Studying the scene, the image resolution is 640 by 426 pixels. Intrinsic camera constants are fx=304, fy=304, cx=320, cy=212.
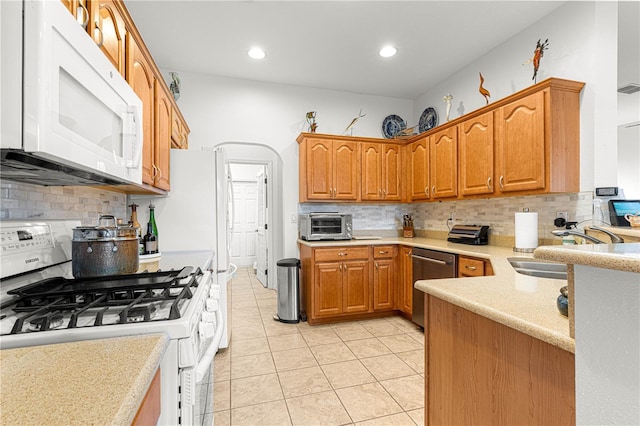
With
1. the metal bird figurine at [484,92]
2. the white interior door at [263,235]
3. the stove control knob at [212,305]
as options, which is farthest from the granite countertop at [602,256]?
the white interior door at [263,235]

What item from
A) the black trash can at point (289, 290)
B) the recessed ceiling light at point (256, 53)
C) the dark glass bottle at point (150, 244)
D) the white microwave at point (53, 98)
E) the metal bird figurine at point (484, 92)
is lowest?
the black trash can at point (289, 290)

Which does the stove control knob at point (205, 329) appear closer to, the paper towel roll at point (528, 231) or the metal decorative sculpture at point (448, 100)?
the paper towel roll at point (528, 231)

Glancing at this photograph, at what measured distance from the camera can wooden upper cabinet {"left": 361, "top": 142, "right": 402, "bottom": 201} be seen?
3.69m

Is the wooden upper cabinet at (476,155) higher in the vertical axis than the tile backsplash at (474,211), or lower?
higher

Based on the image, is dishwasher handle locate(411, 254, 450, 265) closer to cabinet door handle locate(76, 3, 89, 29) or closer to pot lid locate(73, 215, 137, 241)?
pot lid locate(73, 215, 137, 241)

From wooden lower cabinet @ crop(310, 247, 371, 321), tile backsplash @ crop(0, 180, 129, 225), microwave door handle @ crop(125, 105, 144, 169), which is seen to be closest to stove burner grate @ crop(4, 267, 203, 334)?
tile backsplash @ crop(0, 180, 129, 225)

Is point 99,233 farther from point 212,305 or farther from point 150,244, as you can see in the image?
point 150,244

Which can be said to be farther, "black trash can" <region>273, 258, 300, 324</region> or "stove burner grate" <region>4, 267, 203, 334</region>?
"black trash can" <region>273, 258, 300, 324</region>

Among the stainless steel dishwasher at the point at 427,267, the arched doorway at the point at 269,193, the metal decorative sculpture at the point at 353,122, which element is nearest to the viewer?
the stainless steel dishwasher at the point at 427,267

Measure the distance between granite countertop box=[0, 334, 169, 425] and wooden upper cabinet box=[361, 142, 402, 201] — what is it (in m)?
3.20

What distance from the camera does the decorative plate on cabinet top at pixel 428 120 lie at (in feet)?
12.5

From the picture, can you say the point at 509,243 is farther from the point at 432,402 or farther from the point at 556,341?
the point at 556,341

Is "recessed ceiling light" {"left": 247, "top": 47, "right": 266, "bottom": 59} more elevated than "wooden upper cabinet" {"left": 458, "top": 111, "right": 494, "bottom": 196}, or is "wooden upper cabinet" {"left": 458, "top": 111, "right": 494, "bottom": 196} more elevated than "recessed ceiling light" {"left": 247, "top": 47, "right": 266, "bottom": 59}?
Result: "recessed ceiling light" {"left": 247, "top": 47, "right": 266, "bottom": 59}

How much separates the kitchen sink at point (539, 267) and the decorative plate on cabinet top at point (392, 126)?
2.44 meters
